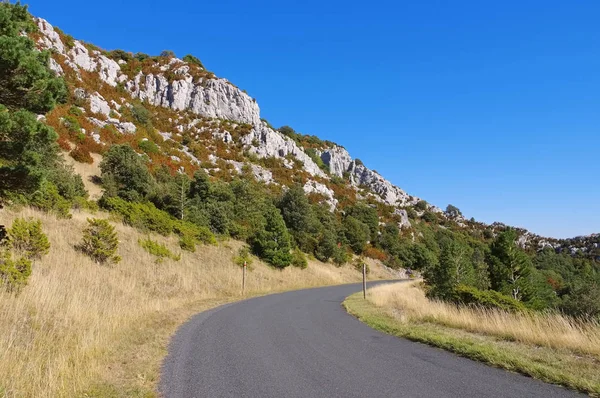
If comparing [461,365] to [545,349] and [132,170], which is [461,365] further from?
[132,170]

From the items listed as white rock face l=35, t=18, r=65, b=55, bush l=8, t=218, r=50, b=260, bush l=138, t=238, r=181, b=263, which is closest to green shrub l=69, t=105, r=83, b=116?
white rock face l=35, t=18, r=65, b=55

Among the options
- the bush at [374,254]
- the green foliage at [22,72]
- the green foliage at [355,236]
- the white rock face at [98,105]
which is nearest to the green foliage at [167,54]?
the white rock face at [98,105]

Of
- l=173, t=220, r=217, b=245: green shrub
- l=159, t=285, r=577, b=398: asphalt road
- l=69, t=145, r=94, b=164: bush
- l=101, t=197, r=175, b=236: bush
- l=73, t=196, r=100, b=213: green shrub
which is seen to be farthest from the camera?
l=69, t=145, r=94, b=164: bush

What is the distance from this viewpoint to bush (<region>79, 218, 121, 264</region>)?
15828 mm

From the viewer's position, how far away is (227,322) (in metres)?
10.6

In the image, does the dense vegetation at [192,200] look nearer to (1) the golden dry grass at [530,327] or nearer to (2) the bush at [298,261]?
(2) the bush at [298,261]

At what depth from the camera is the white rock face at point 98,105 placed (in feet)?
133

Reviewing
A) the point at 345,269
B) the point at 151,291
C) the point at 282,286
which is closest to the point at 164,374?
the point at 151,291

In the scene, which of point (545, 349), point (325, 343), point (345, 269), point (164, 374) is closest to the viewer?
point (164, 374)

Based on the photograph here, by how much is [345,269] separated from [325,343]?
114 feet

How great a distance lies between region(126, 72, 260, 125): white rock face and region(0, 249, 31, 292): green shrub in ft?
177

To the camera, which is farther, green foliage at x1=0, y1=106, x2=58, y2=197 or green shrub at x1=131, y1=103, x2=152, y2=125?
green shrub at x1=131, y1=103, x2=152, y2=125

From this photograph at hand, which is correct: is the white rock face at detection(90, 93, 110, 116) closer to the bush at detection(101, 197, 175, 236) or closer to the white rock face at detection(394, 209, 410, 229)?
the bush at detection(101, 197, 175, 236)

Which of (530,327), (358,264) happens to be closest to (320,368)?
(530,327)
